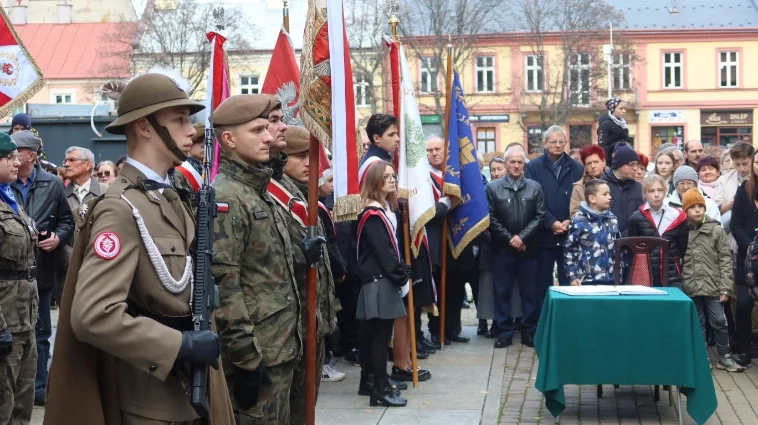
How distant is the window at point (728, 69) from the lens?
180ft

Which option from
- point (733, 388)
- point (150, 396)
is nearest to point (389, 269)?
point (733, 388)

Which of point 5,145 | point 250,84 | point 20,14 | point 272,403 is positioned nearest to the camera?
point 272,403

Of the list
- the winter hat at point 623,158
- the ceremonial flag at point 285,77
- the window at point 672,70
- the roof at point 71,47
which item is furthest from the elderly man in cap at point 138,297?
the window at point 672,70

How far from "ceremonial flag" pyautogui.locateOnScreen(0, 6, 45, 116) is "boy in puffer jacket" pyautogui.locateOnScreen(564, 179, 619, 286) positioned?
16.9 ft

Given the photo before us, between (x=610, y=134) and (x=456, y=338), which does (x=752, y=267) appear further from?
(x=610, y=134)

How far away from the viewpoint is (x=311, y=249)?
528cm

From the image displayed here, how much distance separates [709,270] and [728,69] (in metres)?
48.5

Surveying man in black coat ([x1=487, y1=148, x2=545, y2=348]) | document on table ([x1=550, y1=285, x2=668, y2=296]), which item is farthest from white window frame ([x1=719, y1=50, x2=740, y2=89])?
document on table ([x1=550, y1=285, x2=668, y2=296])

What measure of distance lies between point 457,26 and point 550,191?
36.5 metres

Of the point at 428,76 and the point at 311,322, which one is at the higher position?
the point at 428,76

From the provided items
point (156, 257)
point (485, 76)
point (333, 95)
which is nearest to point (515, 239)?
point (333, 95)

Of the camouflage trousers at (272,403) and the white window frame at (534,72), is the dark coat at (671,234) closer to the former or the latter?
the camouflage trousers at (272,403)

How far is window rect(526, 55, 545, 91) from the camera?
170 feet

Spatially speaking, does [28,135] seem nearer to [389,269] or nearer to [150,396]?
[389,269]
